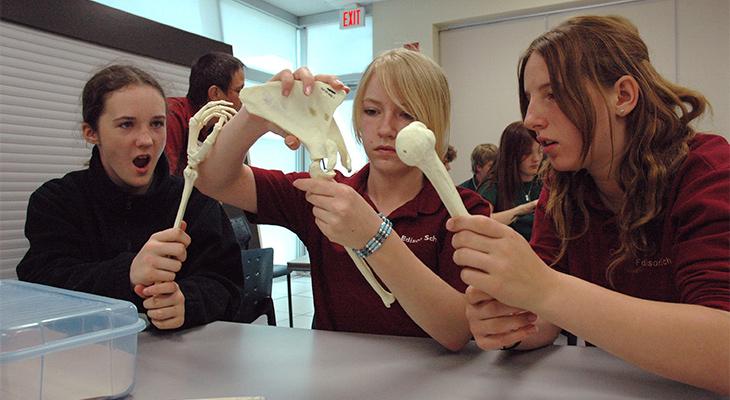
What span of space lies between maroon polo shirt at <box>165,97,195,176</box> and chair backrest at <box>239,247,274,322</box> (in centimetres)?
47

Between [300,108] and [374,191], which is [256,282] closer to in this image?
[374,191]

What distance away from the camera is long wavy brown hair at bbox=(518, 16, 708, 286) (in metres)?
0.94

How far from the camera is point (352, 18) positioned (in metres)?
5.45

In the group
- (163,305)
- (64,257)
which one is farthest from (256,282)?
(163,305)

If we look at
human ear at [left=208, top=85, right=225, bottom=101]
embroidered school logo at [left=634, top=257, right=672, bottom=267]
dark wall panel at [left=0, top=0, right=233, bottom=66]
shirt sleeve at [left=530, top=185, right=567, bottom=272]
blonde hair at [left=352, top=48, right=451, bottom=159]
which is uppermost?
dark wall panel at [left=0, top=0, right=233, bottom=66]

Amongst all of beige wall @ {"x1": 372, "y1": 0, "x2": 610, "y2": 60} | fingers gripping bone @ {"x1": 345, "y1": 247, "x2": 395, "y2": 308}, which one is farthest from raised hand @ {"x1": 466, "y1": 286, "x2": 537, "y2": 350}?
beige wall @ {"x1": 372, "y1": 0, "x2": 610, "y2": 60}

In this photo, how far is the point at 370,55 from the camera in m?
5.80

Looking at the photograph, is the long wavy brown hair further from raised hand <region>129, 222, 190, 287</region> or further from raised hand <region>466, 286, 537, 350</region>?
raised hand <region>129, 222, 190, 287</region>

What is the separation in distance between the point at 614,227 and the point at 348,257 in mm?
605

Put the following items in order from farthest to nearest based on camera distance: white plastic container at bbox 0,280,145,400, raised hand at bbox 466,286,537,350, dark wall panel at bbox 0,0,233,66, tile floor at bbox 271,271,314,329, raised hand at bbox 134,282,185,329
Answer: tile floor at bbox 271,271,314,329
dark wall panel at bbox 0,0,233,66
raised hand at bbox 134,282,185,329
raised hand at bbox 466,286,537,350
white plastic container at bbox 0,280,145,400

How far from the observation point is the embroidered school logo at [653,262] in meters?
1.01

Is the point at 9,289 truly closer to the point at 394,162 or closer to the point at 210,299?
the point at 210,299

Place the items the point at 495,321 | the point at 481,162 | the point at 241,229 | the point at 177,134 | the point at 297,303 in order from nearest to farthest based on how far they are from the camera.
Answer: the point at 495,321, the point at 177,134, the point at 241,229, the point at 481,162, the point at 297,303

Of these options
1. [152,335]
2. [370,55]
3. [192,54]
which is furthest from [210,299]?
[370,55]
